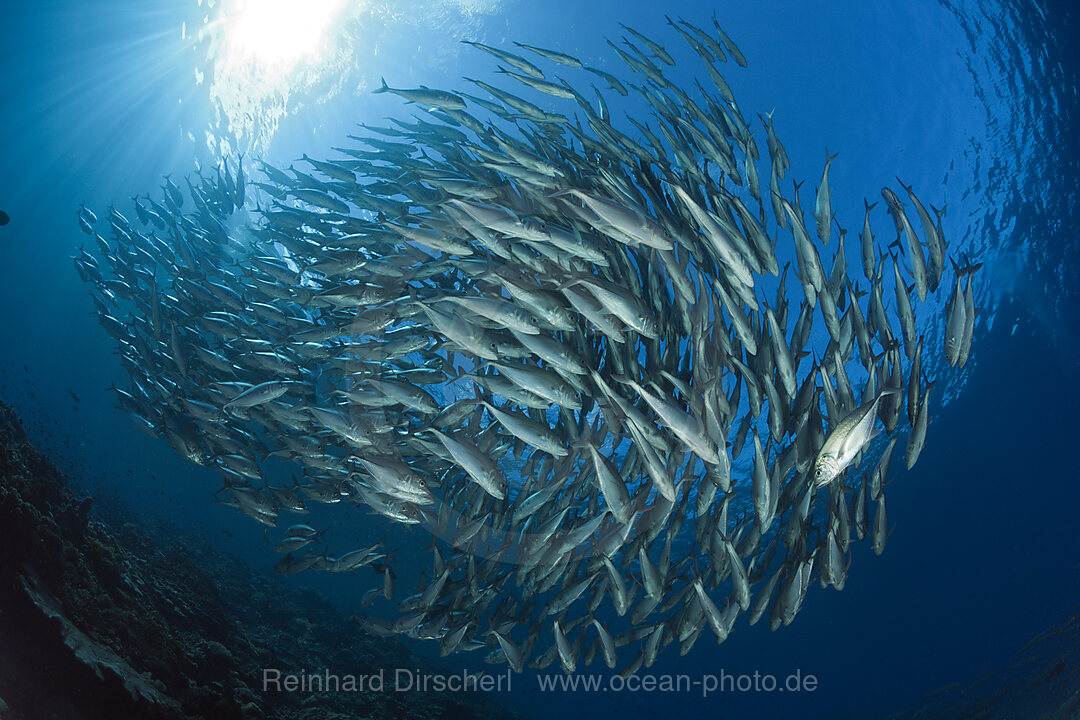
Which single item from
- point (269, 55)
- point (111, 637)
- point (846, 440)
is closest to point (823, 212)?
point (846, 440)

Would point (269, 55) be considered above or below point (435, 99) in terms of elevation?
above

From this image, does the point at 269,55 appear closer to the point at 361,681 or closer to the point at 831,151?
the point at 831,151

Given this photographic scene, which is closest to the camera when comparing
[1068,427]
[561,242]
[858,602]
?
[561,242]

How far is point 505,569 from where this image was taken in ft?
19.5

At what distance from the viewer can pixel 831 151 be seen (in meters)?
12.4

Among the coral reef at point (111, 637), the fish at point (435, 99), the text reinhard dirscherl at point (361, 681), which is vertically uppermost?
the fish at point (435, 99)

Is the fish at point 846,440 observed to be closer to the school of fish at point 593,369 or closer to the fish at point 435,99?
the school of fish at point 593,369

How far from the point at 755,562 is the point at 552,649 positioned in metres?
2.71

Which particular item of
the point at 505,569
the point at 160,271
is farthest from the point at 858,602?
the point at 160,271

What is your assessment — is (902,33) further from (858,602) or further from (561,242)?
(858,602)

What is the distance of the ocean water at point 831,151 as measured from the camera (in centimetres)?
1142

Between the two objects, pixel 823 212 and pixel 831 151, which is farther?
pixel 831 151

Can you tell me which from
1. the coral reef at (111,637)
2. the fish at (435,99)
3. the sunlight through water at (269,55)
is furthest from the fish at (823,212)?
the sunlight through water at (269,55)

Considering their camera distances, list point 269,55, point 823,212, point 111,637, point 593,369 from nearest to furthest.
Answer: point 593,369 → point 823,212 → point 111,637 → point 269,55
